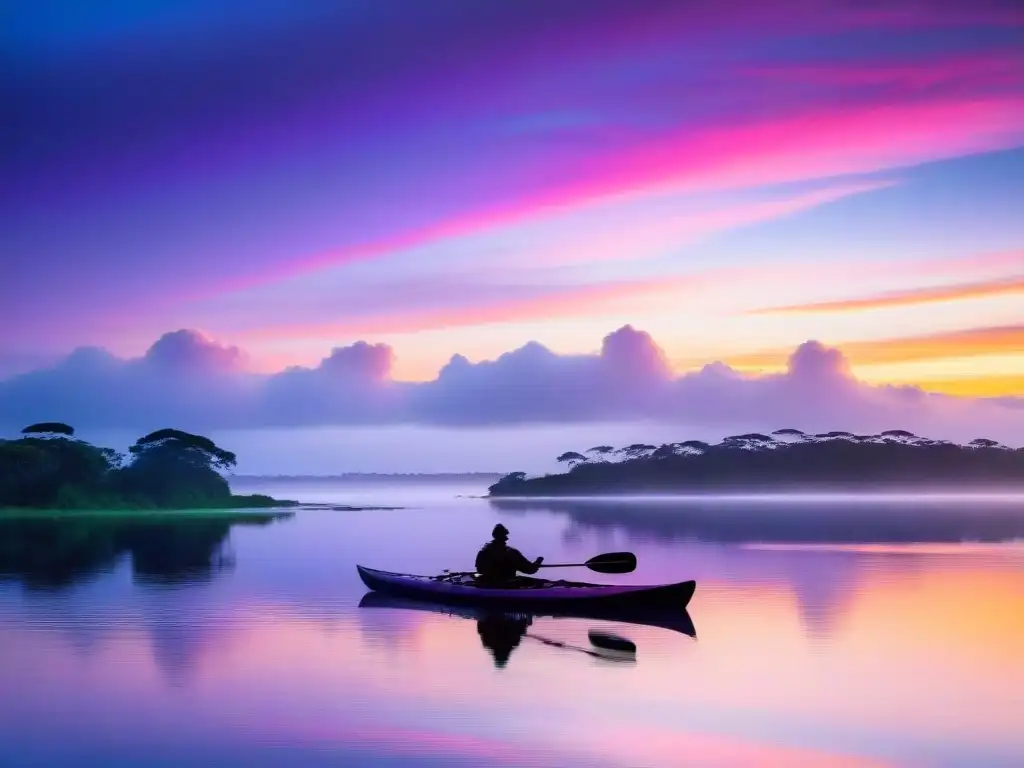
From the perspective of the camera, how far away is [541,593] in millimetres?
25203

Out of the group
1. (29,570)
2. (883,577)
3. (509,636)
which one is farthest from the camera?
(29,570)

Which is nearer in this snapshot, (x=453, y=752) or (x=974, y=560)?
(x=453, y=752)

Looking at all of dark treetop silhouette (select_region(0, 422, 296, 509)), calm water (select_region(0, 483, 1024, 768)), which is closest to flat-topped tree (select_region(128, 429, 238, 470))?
dark treetop silhouette (select_region(0, 422, 296, 509))

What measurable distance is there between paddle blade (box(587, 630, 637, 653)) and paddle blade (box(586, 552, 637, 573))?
524cm

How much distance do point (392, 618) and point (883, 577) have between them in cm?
1554

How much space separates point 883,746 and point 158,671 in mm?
11540

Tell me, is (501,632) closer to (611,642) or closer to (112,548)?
(611,642)

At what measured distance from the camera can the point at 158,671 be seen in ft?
60.5

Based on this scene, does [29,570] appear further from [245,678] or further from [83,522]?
[83,522]

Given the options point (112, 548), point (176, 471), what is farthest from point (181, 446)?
point (112, 548)

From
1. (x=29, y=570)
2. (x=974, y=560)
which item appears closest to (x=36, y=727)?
(x=29, y=570)

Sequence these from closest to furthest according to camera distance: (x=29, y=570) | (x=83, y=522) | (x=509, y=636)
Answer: (x=509, y=636) → (x=29, y=570) → (x=83, y=522)

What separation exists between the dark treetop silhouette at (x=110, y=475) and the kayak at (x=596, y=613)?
68717 mm

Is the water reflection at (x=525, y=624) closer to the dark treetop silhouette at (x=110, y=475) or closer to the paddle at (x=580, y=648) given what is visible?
the paddle at (x=580, y=648)
